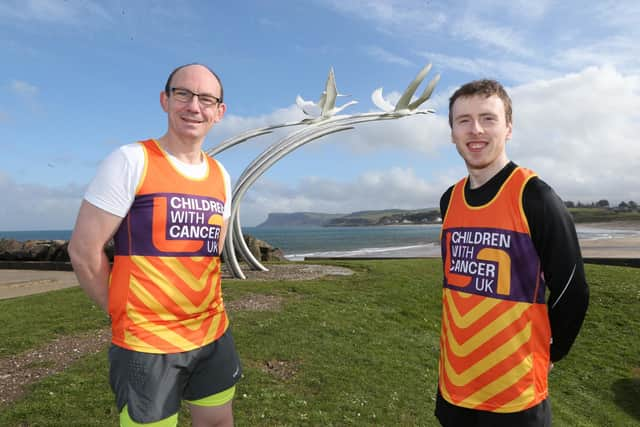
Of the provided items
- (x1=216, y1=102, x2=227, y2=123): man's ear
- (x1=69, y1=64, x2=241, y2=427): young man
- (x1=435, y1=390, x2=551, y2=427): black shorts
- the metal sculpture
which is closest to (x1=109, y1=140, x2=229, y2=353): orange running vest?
(x1=69, y1=64, x2=241, y2=427): young man

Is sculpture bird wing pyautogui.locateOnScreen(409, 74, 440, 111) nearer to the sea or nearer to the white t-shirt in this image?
the white t-shirt

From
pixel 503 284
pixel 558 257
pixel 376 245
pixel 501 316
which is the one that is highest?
pixel 558 257

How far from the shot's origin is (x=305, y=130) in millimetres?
12320

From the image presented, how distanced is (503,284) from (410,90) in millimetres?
11134

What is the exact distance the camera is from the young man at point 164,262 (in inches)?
→ 70.7

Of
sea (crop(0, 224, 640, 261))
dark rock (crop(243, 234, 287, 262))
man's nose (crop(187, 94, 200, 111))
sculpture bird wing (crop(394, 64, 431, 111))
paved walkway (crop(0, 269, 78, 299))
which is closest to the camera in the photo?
man's nose (crop(187, 94, 200, 111))

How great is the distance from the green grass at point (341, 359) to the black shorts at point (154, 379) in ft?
6.48

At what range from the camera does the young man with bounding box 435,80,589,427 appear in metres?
1.73

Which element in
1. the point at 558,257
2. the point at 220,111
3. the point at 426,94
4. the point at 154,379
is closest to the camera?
the point at 558,257

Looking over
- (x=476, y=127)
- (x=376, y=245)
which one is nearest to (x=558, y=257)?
(x=476, y=127)

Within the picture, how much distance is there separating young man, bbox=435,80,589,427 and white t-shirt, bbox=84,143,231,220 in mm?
1418

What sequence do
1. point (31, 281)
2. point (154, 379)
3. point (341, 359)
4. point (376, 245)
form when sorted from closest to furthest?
1. point (154, 379)
2. point (341, 359)
3. point (31, 281)
4. point (376, 245)

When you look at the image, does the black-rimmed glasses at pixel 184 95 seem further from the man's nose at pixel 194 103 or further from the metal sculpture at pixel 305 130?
the metal sculpture at pixel 305 130

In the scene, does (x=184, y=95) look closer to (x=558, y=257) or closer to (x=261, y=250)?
(x=558, y=257)
